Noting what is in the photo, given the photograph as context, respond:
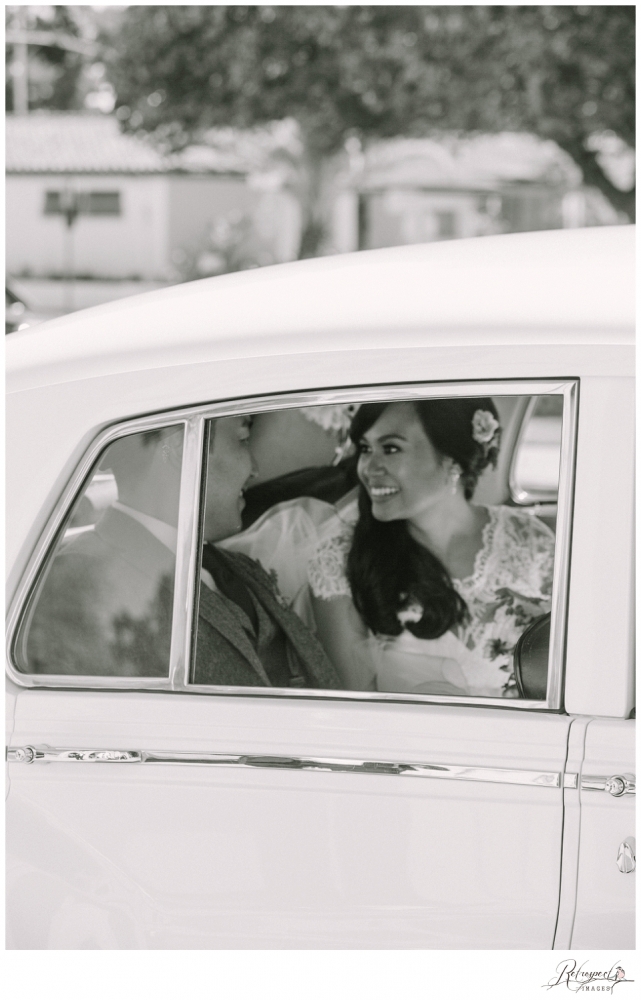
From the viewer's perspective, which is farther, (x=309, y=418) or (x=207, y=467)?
(x=309, y=418)

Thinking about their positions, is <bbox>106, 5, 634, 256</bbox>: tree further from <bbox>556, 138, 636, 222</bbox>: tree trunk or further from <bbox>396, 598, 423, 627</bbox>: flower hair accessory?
<bbox>396, 598, 423, 627</bbox>: flower hair accessory

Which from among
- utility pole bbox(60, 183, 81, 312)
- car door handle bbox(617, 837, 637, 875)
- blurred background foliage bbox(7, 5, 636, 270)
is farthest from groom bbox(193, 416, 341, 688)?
utility pole bbox(60, 183, 81, 312)

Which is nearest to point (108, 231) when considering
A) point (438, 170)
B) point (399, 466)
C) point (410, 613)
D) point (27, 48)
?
point (438, 170)

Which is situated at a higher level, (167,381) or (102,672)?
(167,381)

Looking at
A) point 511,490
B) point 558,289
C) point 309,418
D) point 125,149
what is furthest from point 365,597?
point 125,149

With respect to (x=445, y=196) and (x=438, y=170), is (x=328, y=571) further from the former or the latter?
(x=445, y=196)

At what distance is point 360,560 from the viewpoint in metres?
2.10

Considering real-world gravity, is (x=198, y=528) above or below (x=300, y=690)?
above

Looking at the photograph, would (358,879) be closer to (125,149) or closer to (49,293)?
(49,293)

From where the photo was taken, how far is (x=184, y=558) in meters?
1.81

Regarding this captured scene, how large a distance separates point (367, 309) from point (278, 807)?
0.79 meters

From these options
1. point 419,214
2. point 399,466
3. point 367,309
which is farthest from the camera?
point 419,214

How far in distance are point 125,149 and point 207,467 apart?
35.7 meters

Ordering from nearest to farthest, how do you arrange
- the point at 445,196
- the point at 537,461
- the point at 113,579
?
1. the point at 113,579
2. the point at 537,461
3. the point at 445,196
